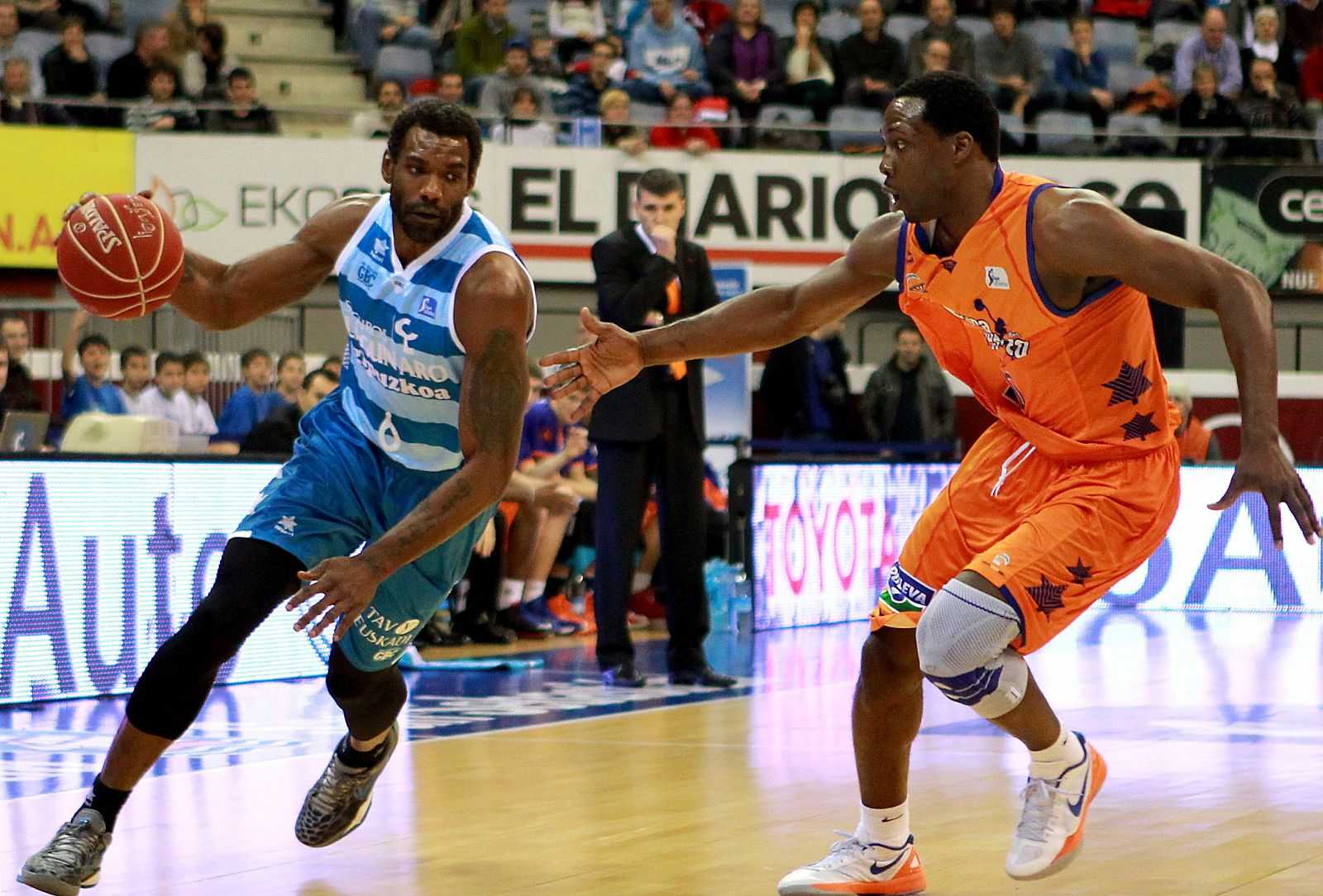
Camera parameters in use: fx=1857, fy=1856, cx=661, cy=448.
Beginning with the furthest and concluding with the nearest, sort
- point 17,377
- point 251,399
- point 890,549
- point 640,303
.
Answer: point 890,549 < point 251,399 < point 17,377 < point 640,303

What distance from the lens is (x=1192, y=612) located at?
13156mm

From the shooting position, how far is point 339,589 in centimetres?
378

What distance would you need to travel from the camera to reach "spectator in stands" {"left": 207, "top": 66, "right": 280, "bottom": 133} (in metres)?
14.7

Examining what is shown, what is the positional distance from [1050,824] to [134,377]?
9.10 metres

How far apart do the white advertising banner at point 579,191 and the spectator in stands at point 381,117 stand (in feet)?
0.43

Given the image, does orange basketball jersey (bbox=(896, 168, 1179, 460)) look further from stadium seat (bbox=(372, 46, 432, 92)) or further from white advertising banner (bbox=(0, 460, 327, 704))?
stadium seat (bbox=(372, 46, 432, 92))

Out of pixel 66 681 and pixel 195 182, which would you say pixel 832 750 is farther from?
pixel 195 182

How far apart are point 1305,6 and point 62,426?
12.7 metres

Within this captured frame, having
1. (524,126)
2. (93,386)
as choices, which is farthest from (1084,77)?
(93,386)

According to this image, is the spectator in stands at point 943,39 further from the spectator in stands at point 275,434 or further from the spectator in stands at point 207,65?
the spectator in stands at point 275,434

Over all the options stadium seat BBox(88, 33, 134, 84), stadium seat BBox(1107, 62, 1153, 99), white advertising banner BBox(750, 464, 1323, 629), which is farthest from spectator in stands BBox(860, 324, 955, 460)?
stadium seat BBox(88, 33, 134, 84)

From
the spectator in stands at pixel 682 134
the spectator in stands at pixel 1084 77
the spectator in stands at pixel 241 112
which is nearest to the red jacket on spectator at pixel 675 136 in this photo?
the spectator in stands at pixel 682 134

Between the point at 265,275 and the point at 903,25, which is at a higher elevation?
the point at 903,25

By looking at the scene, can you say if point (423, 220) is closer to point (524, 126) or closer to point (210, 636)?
point (210, 636)
